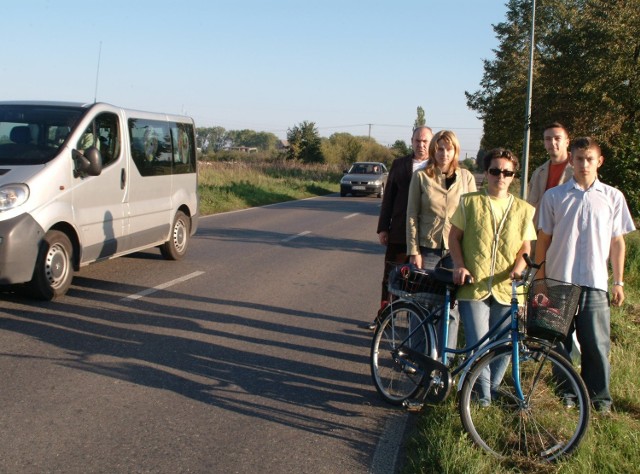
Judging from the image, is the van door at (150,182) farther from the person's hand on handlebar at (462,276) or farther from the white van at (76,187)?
the person's hand on handlebar at (462,276)

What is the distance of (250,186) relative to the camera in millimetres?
29984

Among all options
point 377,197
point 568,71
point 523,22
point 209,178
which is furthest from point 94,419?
point 523,22

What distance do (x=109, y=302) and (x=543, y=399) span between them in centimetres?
512

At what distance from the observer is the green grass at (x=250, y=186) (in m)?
23.7

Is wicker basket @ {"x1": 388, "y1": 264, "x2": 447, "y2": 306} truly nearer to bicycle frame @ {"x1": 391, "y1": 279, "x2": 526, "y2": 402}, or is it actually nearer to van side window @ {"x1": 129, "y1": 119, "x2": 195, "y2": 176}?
bicycle frame @ {"x1": 391, "y1": 279, "x2": 526, "y2": 402}

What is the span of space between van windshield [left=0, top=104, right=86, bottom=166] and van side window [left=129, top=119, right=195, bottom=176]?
3.74 feet

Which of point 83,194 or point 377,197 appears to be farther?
point 377,197

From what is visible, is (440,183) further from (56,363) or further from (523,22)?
(523,22)

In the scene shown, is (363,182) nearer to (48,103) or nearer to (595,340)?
(48,103)

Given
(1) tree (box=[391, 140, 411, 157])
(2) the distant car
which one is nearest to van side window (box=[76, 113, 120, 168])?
(2) the distant car

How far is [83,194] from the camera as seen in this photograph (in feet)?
26.9

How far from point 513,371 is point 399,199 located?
2375 millimetres

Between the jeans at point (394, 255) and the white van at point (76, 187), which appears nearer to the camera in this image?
the jeans at point (394, 255)

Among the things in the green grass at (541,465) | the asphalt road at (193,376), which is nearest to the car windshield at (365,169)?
the asphalt road at (193,376)
